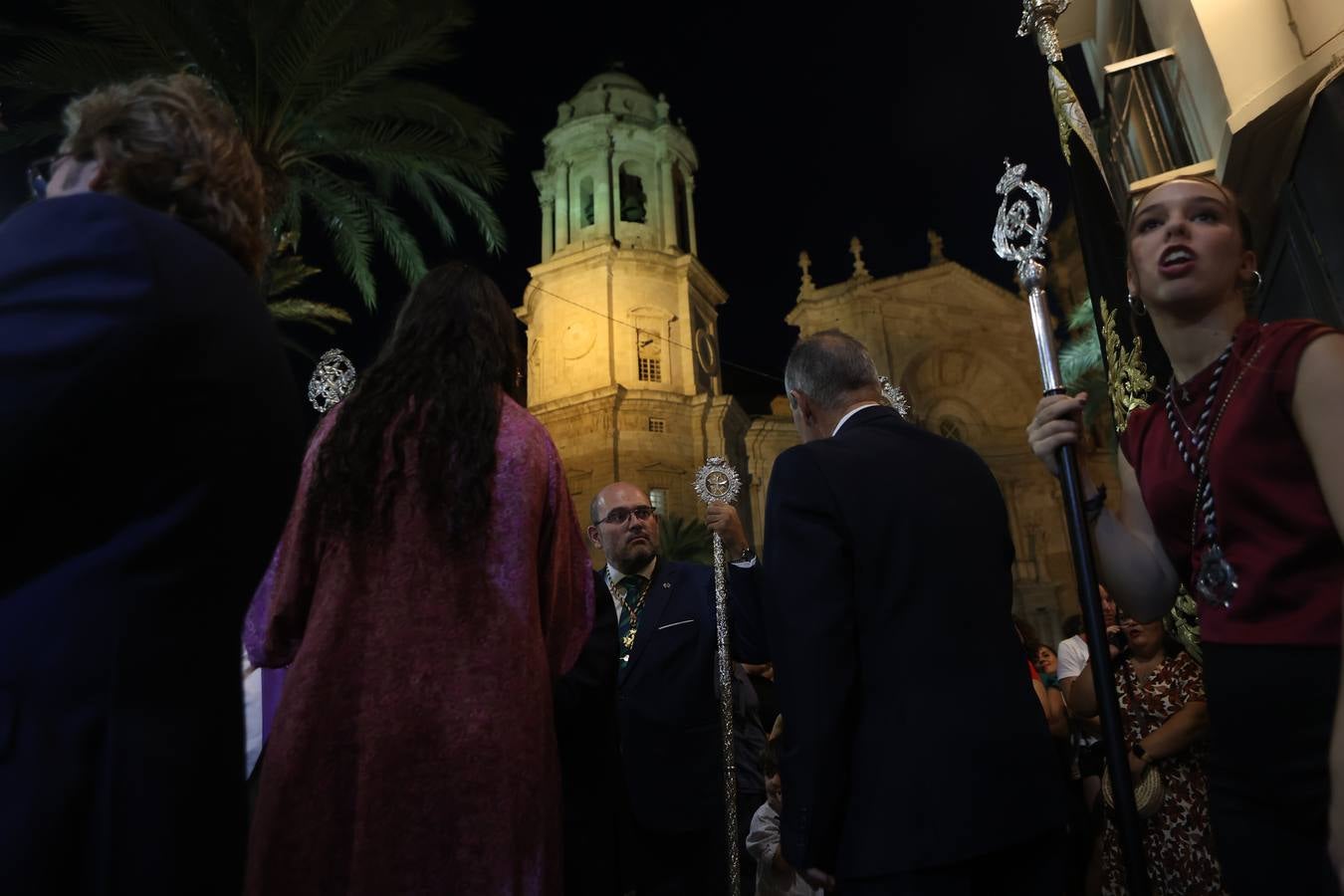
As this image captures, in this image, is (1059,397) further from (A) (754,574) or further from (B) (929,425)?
(B) (929,425)

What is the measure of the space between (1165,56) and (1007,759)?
7.22m

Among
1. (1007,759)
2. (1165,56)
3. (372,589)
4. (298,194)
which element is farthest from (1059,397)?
(298,194)

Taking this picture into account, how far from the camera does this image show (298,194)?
40.2 ft

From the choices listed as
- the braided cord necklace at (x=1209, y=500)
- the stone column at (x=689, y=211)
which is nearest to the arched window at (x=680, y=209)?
the stone column at (x=689, y=211)

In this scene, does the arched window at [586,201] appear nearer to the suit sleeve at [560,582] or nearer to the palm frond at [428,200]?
the palm frond at [428,200]

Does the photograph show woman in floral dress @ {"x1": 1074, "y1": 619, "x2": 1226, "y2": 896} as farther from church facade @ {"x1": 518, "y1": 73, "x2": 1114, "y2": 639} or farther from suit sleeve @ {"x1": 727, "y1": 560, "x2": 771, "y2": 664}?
church facade @ {"x1": 518, "y1": 73, "x2": 1114, "y2": 639}

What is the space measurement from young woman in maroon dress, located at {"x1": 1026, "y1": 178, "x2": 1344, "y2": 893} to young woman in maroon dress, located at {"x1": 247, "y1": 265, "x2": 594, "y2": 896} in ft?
5.30

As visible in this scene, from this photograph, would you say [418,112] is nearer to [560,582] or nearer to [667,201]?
[560,582]

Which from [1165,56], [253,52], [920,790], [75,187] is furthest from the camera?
[253,52]

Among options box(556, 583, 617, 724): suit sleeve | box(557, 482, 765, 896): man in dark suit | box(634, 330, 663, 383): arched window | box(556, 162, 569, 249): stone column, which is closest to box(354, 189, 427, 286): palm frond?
box(557, 482, 765, 896): man in dark suit

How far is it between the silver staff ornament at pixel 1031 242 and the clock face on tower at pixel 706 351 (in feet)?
101

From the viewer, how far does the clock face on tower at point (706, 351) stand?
34094mm

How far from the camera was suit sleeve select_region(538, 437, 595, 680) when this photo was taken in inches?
95.9

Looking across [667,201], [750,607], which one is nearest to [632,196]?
[667,201]
